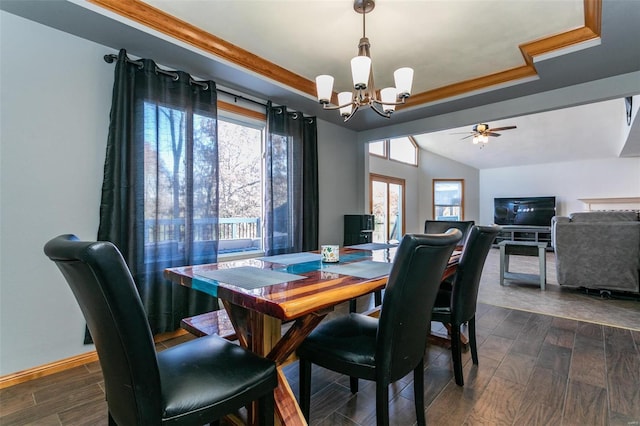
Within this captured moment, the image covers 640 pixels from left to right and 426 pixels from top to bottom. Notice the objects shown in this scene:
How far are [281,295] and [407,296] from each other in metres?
0.48

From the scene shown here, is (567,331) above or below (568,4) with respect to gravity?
below

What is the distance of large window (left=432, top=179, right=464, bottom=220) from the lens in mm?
9242

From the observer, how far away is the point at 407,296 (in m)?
1.17

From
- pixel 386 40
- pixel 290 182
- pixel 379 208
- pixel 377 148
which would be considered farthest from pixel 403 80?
pixel 379 208

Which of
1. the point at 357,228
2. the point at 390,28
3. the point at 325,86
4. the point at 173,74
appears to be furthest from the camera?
the point at 357,228

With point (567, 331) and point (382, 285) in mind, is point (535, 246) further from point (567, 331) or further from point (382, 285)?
point (382, 285)

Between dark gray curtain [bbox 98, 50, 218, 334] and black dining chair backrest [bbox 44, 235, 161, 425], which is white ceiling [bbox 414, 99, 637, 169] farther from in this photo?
black dining chair backrest [bbox 44, 235, 161, 425]

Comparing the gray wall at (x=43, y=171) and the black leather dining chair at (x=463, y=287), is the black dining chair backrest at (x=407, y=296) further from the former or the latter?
the gray wall at (x=43, y=171)

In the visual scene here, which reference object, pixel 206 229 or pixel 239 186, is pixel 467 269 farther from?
pixel 239 186

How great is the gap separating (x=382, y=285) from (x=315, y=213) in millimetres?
2473

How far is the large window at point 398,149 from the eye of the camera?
287 inches

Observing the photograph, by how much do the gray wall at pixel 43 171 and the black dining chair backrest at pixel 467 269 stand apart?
252cm

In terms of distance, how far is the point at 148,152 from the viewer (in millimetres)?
2361

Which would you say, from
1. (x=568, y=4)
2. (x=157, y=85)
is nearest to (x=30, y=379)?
(x=157, y=85)
